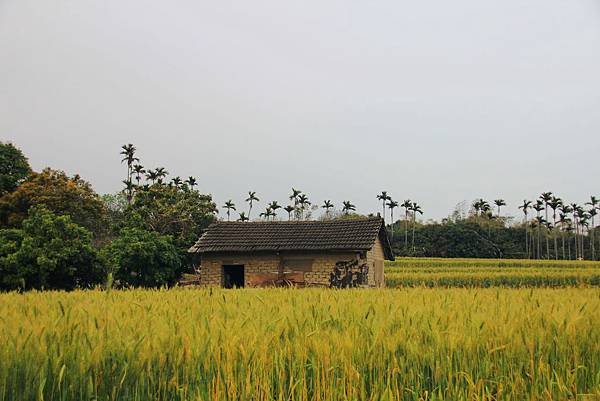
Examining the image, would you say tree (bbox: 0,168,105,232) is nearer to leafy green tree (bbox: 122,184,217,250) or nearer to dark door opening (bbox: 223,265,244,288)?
leafy green tree (bbox: 122,184,217,250)

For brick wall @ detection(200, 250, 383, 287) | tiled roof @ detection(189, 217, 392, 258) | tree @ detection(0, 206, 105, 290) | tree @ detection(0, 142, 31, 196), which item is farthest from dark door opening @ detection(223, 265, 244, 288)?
tree @ detection(0, 142, 31, 196)

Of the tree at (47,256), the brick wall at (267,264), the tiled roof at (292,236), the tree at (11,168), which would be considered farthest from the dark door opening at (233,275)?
the tree at (11,168)

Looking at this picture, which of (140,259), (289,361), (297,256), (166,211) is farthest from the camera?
(166,211)

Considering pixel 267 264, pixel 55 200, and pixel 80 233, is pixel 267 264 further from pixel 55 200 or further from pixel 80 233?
pixel 55 200

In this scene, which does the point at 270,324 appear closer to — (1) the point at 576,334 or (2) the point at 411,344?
(2) the point at 411,344

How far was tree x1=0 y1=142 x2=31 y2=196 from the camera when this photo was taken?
112 feet

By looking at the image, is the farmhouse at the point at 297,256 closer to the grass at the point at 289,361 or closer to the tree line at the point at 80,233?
the tree line at the point at 80,233

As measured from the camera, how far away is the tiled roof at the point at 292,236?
22.7 meters

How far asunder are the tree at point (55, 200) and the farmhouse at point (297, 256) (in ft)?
42.1

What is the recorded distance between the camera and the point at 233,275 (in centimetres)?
2444

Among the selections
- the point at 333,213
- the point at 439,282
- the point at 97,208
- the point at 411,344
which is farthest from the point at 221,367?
the point at 333,213

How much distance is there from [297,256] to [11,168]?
22661 mm

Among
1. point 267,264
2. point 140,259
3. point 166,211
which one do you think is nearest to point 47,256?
point 140,259

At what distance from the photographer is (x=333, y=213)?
92.0m
